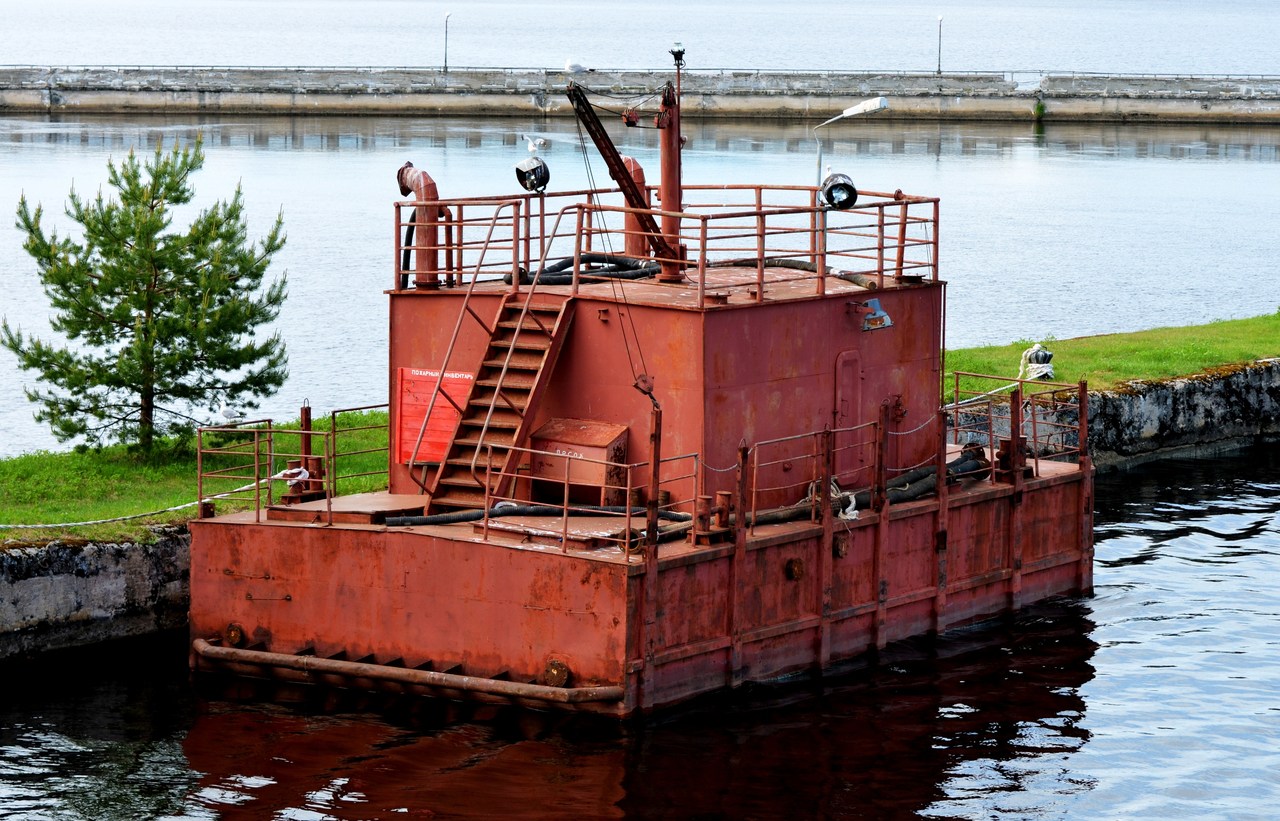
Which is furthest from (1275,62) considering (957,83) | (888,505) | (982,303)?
(888,505)

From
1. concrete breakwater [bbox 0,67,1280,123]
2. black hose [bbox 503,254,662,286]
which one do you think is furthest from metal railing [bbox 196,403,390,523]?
concrete breakwater [bbox 0,67,1280,123]

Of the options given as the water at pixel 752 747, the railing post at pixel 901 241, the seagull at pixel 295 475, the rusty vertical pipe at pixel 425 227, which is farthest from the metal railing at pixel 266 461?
the railing post at pixel 901 241

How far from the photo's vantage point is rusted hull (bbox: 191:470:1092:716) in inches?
711

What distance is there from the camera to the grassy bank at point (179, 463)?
22.6 meters

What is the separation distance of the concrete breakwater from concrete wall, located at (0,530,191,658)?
76688 millimetres

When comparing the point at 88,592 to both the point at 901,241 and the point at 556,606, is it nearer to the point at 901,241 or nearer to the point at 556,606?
the point at 556,606

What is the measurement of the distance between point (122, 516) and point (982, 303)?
112ft

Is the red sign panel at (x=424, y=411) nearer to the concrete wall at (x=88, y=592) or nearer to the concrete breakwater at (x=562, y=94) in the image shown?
the concrete wall at (x=88, y=592)

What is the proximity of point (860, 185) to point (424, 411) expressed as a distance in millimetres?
52710

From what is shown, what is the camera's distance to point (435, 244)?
2167 centimetres

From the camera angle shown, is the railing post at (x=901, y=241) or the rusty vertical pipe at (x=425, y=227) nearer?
the rusty vertical pipe at (x=425, y=227)

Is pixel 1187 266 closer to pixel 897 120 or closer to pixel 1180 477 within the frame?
pixel 1180 477

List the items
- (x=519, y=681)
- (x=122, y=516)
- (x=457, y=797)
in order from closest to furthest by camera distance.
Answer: (x=457, y=797)
(x=519, y=681)
(x=122, y=516)

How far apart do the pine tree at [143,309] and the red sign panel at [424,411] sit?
222 inches
